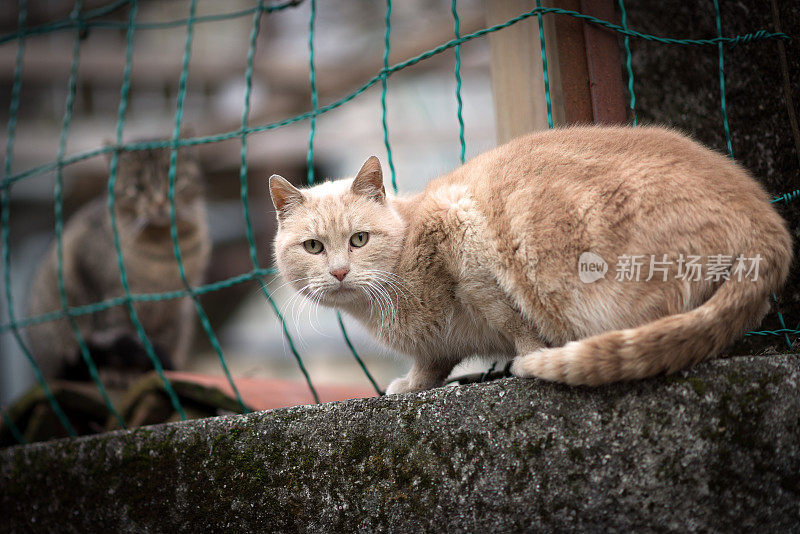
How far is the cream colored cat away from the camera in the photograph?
137cm

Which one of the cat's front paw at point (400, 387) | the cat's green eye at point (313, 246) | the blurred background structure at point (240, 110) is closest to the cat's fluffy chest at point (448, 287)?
the cat's front paw at point (400, 387)

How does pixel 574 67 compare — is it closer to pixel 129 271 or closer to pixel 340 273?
pixel 340 273

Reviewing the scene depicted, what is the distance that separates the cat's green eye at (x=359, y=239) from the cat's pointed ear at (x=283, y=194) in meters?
0.22

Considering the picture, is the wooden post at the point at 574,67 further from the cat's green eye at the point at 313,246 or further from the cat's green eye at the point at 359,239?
the cat's green eye at the point at 313,246

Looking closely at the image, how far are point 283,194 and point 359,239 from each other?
0.98ft

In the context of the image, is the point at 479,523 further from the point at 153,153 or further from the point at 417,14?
the point at 417,14

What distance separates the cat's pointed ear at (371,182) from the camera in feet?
6.57

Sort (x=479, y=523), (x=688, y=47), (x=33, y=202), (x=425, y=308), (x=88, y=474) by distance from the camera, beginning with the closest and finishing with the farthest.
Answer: (x=479, y=523)
(x=425, y=308)
(x=88, y=474)
(x=688, y=47)
(x=33, y=202)

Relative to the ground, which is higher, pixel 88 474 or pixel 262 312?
pixel 88 474

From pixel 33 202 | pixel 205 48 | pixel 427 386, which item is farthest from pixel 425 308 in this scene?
pixel 33 202

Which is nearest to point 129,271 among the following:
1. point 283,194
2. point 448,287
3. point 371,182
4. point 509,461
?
point 283,194

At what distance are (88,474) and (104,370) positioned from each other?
1.51 m

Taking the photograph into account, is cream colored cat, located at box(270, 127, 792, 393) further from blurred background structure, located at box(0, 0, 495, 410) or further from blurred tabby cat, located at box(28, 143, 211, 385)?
blurred background structure, located at box(0, 0, 495, 410)

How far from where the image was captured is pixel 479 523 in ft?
4.46
